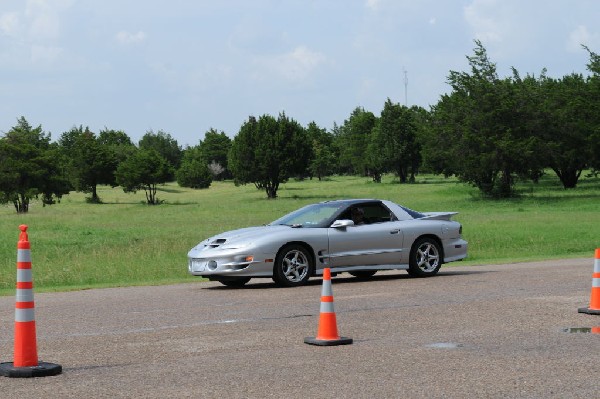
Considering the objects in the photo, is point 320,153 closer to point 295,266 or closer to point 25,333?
point 295,266

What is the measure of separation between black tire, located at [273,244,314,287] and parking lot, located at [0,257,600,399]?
0.53 metres

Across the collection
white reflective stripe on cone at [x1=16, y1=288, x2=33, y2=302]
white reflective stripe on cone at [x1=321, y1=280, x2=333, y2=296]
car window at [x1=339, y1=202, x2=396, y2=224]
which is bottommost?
white reflective stripe on cone at [x1=321, y1=280, x2=333, y2=296]

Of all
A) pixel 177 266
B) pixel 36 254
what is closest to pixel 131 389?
pixel 177 266

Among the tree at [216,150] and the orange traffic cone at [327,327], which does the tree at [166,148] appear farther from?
the orange traffic cone at [327,327]

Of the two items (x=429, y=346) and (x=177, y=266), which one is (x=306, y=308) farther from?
(x=177, y=266)

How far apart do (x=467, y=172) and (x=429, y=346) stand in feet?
197

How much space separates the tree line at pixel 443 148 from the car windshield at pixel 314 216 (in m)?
47.2

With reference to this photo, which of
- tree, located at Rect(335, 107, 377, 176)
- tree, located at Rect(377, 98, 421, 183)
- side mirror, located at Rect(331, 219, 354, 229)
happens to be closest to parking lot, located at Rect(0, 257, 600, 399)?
side mirror, located at Rect(331, 219, 354, 229)

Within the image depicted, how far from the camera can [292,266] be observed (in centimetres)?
1634

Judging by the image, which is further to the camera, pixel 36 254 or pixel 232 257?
pixel 36 254

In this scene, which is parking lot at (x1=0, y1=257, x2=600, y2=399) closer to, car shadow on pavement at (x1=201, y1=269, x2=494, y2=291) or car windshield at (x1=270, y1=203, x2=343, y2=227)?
car shadow on pavement at (x1=201, y1=269, x2=494, y2=291)

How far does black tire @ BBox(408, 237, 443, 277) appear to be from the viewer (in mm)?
17766

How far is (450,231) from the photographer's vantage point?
18281 millimetres

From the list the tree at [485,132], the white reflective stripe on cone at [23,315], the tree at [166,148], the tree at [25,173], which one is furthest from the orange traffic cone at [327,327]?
the tree at [166,148]
